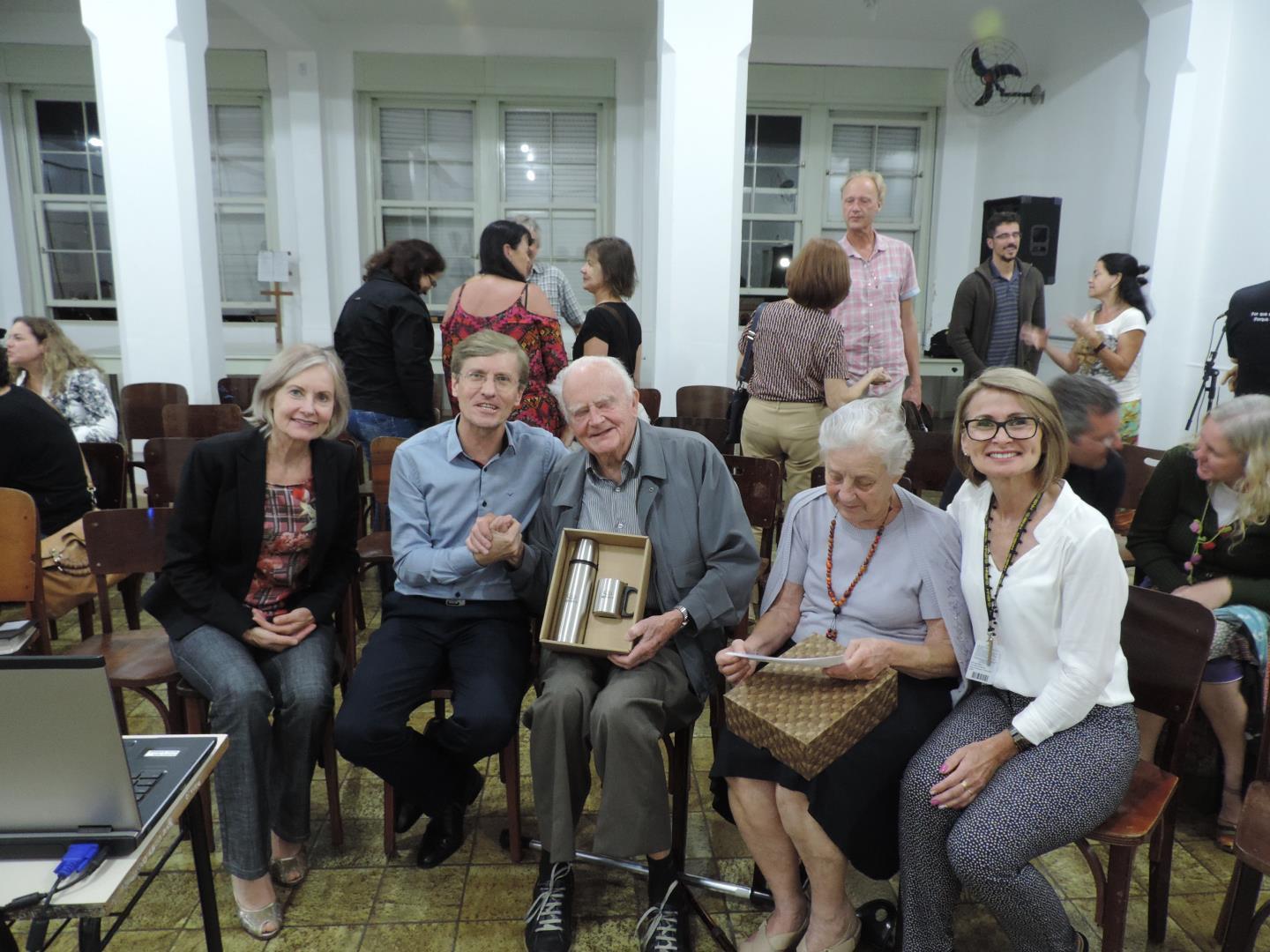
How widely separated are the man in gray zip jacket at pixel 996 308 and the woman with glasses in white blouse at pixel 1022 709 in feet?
10.3

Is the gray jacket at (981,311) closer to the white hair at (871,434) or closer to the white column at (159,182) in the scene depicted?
the white hair at (871,434)

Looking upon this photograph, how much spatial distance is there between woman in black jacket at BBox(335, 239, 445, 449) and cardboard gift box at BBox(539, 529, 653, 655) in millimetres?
1956

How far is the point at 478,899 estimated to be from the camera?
7.20 feet

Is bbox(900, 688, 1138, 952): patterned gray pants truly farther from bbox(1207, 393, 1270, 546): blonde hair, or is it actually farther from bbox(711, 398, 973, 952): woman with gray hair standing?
bbox(1207, 393, 1270, 546): blonde hair

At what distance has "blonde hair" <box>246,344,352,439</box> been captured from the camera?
233 centimetres

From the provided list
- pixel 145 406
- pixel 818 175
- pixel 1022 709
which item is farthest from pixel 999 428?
pixel 818 175

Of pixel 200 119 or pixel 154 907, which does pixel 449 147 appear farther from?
pixel 154 907

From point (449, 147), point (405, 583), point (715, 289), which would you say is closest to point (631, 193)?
point (449, 147)

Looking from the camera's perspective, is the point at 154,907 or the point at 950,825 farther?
the point at 154,907

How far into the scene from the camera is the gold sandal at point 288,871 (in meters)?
2.22

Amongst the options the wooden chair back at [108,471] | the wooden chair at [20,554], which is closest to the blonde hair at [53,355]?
the wooden chair back at [108,471]

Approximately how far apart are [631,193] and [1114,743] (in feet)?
24.0

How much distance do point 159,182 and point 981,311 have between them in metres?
4.92

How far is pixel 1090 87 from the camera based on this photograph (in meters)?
7.07
